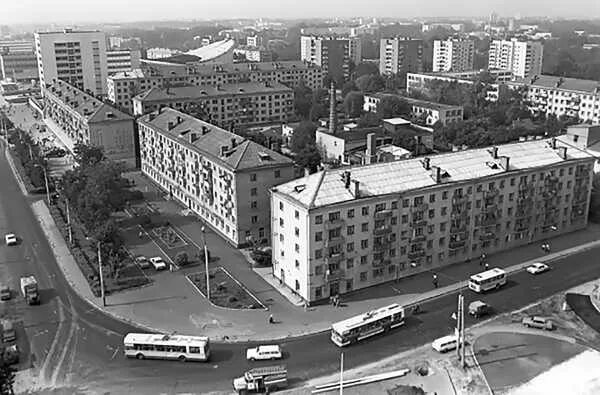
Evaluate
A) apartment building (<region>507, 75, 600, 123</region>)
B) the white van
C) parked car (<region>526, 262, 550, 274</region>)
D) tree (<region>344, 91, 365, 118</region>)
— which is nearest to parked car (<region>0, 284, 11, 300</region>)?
the white van

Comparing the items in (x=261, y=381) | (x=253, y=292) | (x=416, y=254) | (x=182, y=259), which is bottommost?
(x=253, y=292)

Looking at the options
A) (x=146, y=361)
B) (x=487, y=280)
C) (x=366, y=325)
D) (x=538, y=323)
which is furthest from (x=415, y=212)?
(x=146, y=361)

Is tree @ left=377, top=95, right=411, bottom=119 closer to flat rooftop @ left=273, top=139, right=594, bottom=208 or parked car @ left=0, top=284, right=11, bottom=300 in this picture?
flat rooftop @ left=273, top=139, right=594, bottom=208

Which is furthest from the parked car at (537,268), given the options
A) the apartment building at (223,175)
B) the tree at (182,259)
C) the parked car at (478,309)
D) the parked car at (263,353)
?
the tree at (182,259)

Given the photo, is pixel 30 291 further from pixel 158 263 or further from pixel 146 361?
pixel 146 361

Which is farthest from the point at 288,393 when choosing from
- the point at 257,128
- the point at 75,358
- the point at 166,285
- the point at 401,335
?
the point at 257,128

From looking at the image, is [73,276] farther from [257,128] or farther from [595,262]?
[257,128]
